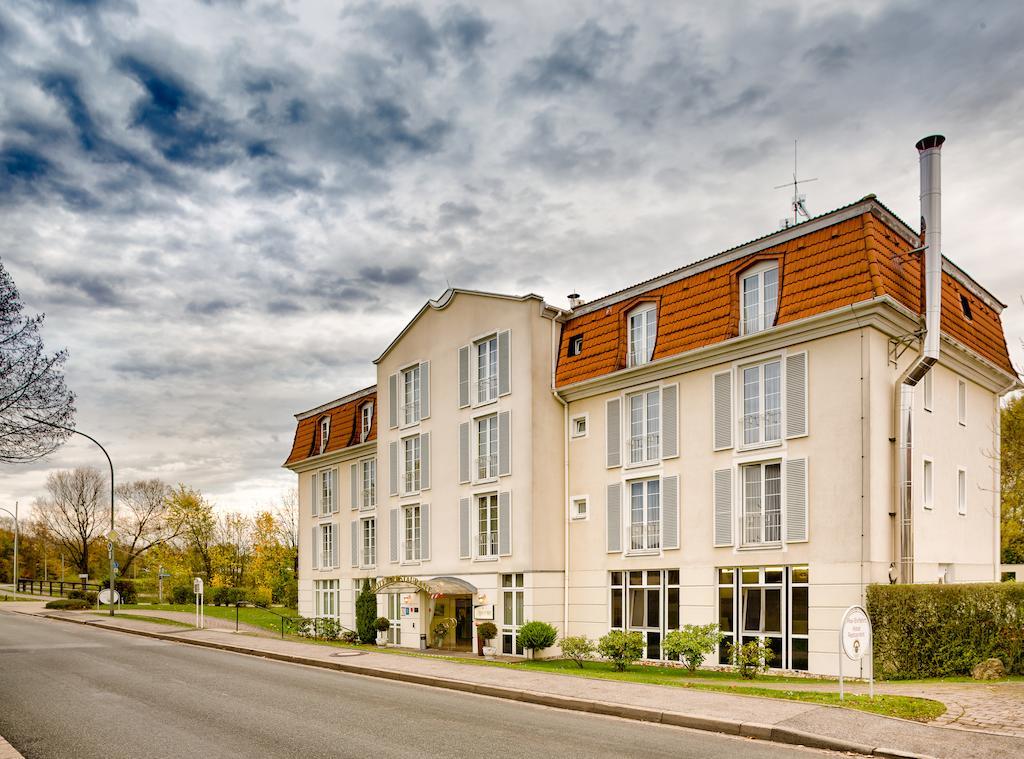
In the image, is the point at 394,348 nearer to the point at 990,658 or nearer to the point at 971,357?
the point at 971,357

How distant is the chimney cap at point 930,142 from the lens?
2062 centimetres

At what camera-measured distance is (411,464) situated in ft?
113

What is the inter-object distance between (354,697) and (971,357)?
18.2 metres

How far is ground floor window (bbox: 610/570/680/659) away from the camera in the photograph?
24578mm

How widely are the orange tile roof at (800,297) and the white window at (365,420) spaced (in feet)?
42.7

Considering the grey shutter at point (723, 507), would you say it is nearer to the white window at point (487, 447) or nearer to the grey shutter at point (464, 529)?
the white window at point (487, 447)

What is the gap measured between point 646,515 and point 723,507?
3057 millimetres

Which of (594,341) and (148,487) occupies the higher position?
(594,341)

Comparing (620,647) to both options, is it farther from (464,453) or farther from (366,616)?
(366,616)

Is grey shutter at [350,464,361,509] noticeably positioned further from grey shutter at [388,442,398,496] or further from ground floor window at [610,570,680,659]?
ground floor window at [610,570,680,659]

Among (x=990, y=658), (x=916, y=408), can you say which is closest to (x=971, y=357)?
(x=916, y=408)

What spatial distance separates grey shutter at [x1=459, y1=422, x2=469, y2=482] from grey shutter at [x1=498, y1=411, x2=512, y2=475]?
212 cm

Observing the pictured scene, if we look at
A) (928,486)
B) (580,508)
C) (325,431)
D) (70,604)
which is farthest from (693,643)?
(70,604)

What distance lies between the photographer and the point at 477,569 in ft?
98.1
